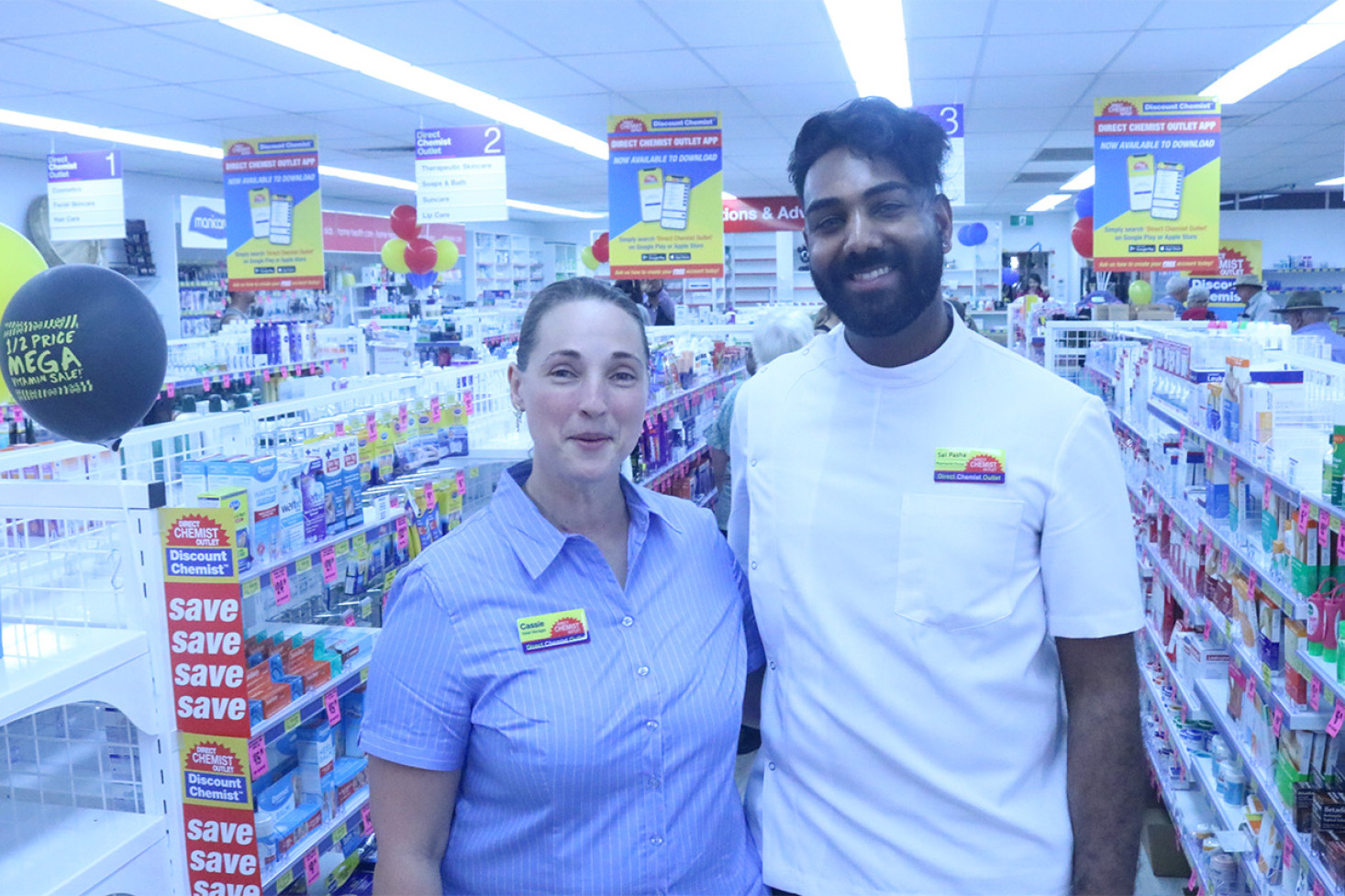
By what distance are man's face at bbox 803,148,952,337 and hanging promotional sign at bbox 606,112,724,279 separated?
7222mm

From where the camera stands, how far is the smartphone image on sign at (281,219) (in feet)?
32.1

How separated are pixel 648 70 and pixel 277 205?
3.81 m

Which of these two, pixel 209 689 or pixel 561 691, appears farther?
pixel 209 689

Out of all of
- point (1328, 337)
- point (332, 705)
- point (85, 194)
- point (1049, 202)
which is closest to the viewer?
point (332, 705)

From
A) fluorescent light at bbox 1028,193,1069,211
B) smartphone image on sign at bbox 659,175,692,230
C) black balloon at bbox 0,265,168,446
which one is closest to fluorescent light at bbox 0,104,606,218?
smartphone image on sign at bbox 659,175,692,230

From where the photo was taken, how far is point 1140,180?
27.3 feet

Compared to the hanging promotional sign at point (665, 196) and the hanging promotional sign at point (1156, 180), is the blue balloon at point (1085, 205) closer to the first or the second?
the hanging promotional sign at point (1156, 180)

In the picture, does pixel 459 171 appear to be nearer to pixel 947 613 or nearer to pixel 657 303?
pixel 657 303

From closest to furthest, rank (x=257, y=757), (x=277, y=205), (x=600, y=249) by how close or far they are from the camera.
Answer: (x=257, y=757)
(x=277, y=205)
(x=600, y=249)

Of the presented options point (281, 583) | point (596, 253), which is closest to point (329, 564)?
point (281, 583)

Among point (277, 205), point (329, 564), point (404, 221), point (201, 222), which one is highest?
point (201, 222)

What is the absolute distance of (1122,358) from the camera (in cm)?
621

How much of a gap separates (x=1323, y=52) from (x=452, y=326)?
757 cm

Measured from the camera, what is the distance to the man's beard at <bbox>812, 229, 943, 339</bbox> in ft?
4.91
